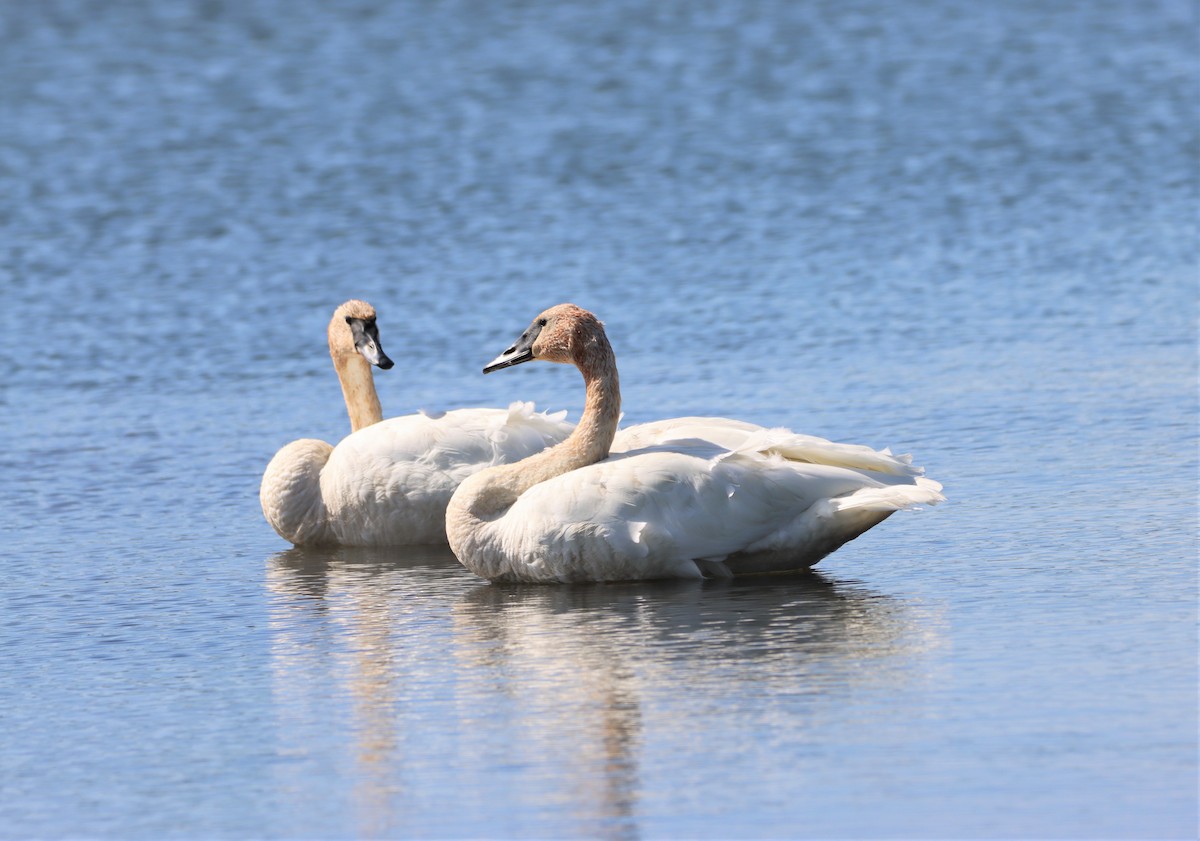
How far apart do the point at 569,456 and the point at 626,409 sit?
377cm

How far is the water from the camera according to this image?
7230mm

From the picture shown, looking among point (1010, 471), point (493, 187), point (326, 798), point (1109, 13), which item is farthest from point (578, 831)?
point (1109, 13)

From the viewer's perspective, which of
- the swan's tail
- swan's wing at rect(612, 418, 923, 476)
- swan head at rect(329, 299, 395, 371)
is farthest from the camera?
swan head at rect(329, 299, 395, 371)

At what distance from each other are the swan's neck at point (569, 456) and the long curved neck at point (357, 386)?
2.42 metres

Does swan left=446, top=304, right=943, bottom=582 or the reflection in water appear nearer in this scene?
the reflection in water

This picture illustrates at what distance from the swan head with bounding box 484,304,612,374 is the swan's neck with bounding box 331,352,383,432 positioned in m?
2.23

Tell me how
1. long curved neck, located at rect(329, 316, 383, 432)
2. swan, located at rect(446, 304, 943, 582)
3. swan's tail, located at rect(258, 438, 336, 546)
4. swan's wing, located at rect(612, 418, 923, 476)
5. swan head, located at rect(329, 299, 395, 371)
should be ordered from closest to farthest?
swan, located at rect(446, 304, 943, 582) → swan's wing, located at rect(612, 418, 923, 476) → swan's tail, located at rect(258, 438, 336, 546) → swan head, located at rect(329, 299, 395, 371) → long curved neck, located at rect(329, 316, 383, 432)

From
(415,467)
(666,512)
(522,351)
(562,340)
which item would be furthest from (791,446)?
(415,467)

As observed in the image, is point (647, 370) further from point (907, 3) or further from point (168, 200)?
point (907, 3)

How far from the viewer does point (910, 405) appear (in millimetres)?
13844

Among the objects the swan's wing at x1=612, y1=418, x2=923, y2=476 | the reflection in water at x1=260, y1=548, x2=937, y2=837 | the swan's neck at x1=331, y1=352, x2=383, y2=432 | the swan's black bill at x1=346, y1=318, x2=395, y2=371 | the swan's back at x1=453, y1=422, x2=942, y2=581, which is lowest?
the reflection in water at x1=260, y1=548, x2=937, y2=837

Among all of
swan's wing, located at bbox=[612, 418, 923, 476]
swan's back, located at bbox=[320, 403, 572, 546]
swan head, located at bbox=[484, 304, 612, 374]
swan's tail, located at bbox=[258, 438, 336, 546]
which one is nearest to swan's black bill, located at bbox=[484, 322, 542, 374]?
swan head, located at bbox=[484, 304, 612, 374]

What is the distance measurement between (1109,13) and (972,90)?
10.1 metres

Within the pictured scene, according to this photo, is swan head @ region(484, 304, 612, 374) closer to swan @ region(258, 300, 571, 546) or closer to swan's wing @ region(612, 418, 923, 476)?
swan's wing @ region(612, 418, 923, 476)
